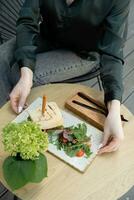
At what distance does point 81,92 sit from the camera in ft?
4.25

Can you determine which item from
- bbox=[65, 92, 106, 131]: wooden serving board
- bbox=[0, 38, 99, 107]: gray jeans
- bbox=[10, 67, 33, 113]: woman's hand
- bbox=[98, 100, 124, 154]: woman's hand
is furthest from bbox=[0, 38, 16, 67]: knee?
bbox=[98, 100, 124, 154]: woman's hand

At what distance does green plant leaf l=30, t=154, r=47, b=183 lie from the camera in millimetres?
945

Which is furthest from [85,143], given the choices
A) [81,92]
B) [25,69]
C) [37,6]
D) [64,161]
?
[37,6]

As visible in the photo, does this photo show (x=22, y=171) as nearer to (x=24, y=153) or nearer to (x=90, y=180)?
(x=24, y=153)

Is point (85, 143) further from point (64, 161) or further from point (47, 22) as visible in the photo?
point (47, 22)

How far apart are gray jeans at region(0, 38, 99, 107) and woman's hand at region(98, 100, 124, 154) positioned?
0.34 metres

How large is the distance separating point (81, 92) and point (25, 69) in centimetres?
21

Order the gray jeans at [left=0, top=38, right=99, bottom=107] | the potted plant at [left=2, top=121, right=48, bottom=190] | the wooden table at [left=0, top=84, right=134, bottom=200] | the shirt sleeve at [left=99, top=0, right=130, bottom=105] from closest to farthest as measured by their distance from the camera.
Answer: the potted plant at [left=2, top=121, right=48, bottom=190] < the wooden table at [left=0, top=84, right=134, bottom=200] < the shirt sleeve at [left=99, top=0, right=130, bottom=105] < the gray jeans at [left=0, top=38, right=99, bottom=107]

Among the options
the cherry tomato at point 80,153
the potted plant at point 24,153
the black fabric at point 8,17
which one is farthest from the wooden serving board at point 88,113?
the black fabric at point 8,17

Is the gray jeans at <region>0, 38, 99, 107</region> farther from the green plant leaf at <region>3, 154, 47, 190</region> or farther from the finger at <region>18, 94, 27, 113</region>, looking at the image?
the green plant leaf at <region>3, 154, 47, 190</region>

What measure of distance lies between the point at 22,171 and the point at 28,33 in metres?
0.64

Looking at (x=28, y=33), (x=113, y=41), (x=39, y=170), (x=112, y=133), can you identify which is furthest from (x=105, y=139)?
(x=28, y=33)

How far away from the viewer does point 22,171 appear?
0.93 m

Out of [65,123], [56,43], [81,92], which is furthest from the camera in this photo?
[56,43]
